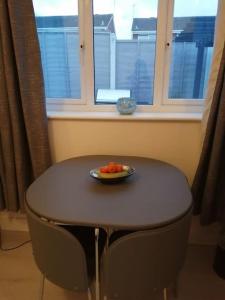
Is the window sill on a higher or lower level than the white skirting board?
higher

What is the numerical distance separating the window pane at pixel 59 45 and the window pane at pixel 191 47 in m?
0.70

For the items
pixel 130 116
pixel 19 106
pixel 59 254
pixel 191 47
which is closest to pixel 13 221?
pixel 19 106

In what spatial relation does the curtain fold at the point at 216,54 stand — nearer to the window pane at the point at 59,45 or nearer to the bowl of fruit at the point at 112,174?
the bowl of fruit at the point at 112,174

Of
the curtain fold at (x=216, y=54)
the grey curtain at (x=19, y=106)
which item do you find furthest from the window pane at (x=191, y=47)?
the grey curtain at (x=19, y=106)

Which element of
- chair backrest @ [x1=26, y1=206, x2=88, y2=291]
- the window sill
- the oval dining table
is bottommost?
chair backrest @ [x1=26, y1=206, x2=88, y2=291]

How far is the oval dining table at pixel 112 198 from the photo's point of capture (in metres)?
1.05

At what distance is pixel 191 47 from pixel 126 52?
0.45 metres

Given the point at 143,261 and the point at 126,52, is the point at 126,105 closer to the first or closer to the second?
the point at 126,52

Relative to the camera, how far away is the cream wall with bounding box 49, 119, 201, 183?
175cm

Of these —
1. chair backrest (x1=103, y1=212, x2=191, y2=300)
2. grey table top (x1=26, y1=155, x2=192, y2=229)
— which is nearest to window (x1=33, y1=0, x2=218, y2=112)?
grey table top (x1=26, y1=155, x2=192, y2=229)

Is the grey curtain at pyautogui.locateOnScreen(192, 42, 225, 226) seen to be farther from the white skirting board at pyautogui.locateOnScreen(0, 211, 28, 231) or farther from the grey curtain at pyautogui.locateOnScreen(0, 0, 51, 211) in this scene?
the white skirting board at pyautogui.locateOnScreen(0, 211, 28, 231)

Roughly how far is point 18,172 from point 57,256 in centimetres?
84

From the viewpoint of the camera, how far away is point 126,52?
6.05 ft

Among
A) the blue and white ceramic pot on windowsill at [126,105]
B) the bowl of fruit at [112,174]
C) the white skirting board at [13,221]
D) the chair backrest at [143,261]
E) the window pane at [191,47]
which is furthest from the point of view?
the white skirting board at [13,221]
